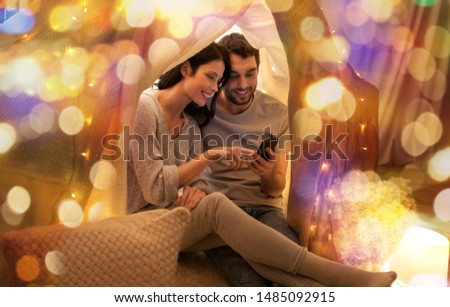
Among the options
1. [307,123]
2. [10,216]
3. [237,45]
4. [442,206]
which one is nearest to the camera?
[10,216]

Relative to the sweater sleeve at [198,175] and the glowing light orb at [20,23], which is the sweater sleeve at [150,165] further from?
the glowing light orb at [20,23]

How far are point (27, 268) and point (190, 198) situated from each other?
0.50m

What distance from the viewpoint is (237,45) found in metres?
1.58

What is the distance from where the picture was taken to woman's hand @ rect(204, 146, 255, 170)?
1505 millimetres

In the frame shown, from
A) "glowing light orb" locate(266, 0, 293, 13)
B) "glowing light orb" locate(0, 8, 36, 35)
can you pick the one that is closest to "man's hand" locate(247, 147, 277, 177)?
"glowing light orb" locate(266, 0, 293, 13)

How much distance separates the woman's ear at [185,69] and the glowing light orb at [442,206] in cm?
106

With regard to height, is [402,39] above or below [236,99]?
above

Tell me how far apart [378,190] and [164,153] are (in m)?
0.72

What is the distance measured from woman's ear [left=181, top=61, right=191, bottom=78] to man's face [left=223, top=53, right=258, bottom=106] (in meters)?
0.16

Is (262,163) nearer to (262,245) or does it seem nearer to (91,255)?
(262,245)

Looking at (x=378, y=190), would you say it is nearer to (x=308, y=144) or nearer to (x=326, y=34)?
(x=308, y=144)

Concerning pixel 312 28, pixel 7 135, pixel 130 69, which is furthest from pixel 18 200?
pixel 312 28

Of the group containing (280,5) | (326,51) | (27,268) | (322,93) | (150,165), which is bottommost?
(27,268)

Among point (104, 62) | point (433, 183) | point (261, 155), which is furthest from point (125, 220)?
point (433, 183)
